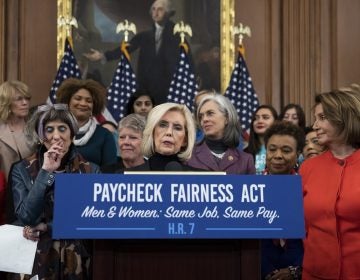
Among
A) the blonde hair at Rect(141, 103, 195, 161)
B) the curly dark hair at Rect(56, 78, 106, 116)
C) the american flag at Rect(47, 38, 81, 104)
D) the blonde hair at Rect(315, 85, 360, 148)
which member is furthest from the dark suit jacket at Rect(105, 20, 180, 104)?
the blonde hair at Rect(315, 85, 360, 148)

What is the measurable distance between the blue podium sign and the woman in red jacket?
66 centimetres

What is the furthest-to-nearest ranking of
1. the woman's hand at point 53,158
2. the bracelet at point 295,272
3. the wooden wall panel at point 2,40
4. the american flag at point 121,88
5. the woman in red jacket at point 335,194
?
the wooden wall panel at point 2,40, the american flag at point 121,88, the bracelet at point 295,272, the woman's hand at point 53,158, the woman in red jacket at point 335,194

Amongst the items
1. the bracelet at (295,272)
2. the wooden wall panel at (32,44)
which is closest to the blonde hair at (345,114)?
the bracelet at (295,272)

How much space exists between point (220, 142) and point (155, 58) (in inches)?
163

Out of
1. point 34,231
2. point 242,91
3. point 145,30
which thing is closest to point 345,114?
point 34,231

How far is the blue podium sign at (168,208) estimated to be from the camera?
2590mm

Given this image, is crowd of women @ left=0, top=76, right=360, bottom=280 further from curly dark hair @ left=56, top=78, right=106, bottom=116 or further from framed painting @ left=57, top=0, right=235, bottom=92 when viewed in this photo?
framed painting @ left=57, top=0, right=235, bottom=92

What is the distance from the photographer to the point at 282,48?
846 centimetres

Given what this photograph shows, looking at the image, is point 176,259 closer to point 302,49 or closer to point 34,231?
point 34,231

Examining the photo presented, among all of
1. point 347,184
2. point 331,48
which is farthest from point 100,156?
point 331,48

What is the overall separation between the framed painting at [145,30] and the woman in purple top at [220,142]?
3811mm

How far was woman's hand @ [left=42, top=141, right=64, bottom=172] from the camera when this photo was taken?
3.57m

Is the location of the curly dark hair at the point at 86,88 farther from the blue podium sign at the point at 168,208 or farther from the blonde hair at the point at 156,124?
the blue podium sign at the point at 168,208

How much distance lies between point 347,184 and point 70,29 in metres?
5.59
